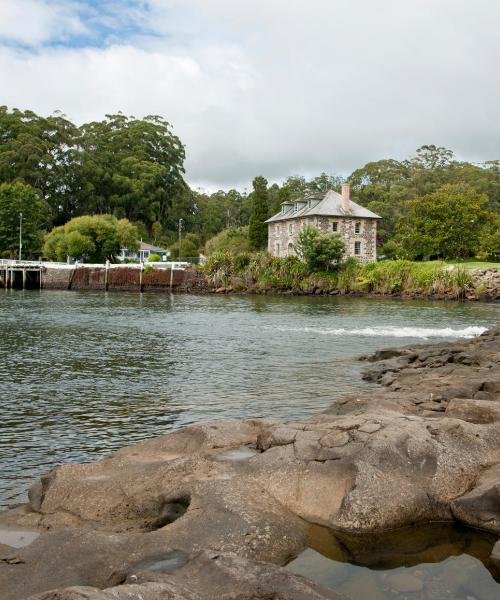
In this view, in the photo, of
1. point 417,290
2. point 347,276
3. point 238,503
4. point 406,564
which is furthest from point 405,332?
point 347,276

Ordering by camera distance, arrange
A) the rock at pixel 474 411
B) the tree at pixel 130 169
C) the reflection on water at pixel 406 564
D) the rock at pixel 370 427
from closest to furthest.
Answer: the reflection on water at pixel 406 564 → the rock at pixel 370 427 → the rock at pixel 474 411 → the tree at pixel 130 169

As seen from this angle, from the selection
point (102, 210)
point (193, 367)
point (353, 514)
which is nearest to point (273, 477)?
point (353, 514)

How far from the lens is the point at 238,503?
7.46 meters

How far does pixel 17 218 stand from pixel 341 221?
166 ft

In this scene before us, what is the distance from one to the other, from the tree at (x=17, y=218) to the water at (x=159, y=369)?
5282 cm

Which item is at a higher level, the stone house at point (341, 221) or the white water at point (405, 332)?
the stone house at point (341, 221)

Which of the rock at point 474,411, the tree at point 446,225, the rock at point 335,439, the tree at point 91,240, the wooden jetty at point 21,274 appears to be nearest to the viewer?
the rock at point 335,439

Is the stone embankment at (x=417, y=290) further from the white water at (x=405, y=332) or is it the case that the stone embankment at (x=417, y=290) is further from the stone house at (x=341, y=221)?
the white water at (x=405, y=332)

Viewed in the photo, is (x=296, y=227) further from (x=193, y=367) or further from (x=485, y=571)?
(x=485, y=571)

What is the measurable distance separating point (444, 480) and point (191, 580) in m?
4.13

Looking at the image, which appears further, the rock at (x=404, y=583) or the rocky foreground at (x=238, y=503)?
the rock at (x=404, y=583)

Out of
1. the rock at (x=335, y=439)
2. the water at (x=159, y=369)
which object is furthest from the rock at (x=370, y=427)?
the water at (x=159, y=369)

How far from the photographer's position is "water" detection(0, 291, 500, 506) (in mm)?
13492

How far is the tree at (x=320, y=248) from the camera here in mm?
69938
